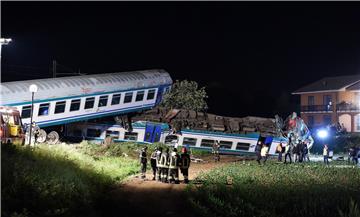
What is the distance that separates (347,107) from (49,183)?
4716 cm

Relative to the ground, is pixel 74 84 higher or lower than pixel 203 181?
higher

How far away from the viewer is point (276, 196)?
1499 centimetres

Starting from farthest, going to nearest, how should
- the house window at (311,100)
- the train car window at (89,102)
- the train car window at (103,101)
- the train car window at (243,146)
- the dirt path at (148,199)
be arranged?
the house window at (311,100), the train car window at (243,146), the train car window at (103,101), the train car window at (89,102), the dirt path at (148,199)

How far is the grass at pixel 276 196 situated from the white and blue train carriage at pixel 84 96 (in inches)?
486

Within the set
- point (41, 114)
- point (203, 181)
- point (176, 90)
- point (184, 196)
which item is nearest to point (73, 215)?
point (184, 196)

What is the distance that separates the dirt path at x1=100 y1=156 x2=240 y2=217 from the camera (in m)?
14.1

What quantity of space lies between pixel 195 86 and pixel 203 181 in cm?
2725

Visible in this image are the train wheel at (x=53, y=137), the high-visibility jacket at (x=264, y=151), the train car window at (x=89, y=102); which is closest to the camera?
the high-visibility jacket at (x=264, y=151)

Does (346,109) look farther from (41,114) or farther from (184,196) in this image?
(184,196)

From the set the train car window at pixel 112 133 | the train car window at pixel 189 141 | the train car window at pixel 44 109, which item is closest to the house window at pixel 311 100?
the train car window at pixel 189 141

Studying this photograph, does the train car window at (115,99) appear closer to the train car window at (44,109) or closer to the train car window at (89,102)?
the train car window at (89,102)

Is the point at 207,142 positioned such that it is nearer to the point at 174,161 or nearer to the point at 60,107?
the point at 60,107

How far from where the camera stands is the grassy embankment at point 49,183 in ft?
38.6

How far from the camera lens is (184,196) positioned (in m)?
15.9
